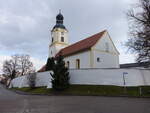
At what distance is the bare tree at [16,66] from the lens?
72375mm

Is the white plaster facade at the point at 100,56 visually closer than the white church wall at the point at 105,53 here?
Yes

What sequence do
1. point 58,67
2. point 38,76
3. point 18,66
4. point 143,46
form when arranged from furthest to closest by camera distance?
point 18,66 < point 38,76 < point 58,67 < point 143,46

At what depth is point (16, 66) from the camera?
7275 cm

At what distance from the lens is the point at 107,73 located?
27562 millimetres

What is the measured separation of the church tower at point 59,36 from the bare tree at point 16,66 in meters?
24.8

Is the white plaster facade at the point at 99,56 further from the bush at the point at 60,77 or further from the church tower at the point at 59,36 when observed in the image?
the church tower at the point at 59,36

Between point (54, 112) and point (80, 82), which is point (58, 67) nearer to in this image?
point (80, 82)

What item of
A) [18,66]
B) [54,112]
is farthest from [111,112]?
[18,66]

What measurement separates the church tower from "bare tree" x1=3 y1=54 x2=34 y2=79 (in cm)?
2481

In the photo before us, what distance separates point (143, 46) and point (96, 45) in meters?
11.8

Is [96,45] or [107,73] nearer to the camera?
[107,73]

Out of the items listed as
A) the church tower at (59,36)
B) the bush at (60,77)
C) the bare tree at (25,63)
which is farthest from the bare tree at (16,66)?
the bush at (60,77)

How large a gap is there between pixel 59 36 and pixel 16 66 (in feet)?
101

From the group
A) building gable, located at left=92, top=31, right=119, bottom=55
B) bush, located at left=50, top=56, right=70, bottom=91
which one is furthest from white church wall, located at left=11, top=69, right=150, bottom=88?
building gable, located at left=92, top=31, right=119, bottom=55
